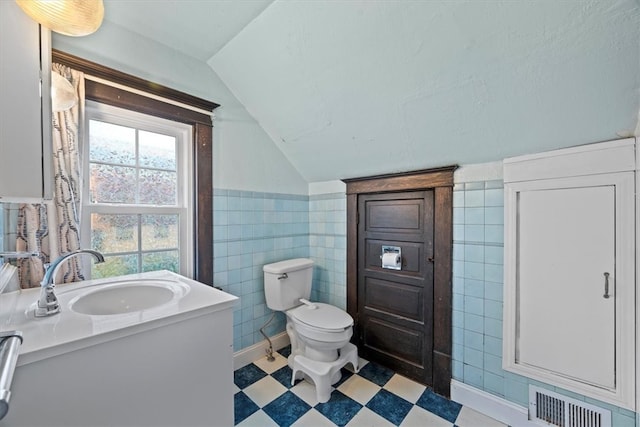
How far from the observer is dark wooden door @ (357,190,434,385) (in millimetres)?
1854

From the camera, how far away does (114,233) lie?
1558 mm

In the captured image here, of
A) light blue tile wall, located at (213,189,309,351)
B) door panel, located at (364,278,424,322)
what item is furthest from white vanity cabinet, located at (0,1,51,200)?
door panel, located at (364,278,424,322)

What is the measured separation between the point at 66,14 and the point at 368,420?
86.3 inches

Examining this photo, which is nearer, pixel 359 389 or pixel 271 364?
pixel 359 389

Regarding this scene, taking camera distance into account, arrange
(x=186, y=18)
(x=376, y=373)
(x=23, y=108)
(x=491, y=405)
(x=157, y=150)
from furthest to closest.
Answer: (x=376, y=373), (x=157, y=150), (x=491, y=405), (x=186, y=18), (x=23, y=108)

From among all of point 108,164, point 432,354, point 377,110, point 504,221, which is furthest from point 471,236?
point 108,164

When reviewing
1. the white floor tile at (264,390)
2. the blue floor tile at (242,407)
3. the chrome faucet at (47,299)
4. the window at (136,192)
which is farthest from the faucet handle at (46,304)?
the white floor tile at (264,390)

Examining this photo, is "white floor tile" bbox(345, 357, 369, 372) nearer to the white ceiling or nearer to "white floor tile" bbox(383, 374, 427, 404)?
"white floor tile" bbox(383, 374, 427, 404)

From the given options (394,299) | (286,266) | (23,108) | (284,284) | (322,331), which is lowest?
(322,331)

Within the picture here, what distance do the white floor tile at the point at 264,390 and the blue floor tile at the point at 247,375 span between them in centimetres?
4

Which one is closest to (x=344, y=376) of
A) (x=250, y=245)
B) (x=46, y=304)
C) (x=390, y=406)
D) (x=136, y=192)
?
(x=390, y=406)

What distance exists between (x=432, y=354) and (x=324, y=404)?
2.51 feet

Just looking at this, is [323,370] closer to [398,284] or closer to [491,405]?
[398,284]

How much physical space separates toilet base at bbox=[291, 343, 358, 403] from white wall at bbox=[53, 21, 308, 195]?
129cm
